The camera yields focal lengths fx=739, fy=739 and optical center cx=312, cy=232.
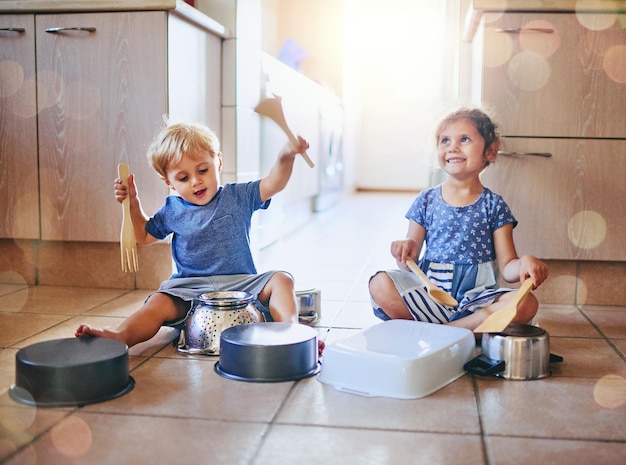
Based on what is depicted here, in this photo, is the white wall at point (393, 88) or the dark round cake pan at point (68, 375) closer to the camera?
the dark round cake pan at point (68, 375)

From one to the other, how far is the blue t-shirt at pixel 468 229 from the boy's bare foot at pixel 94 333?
0.72 metres

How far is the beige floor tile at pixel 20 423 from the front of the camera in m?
0.97

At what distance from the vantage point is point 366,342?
4.19 ft

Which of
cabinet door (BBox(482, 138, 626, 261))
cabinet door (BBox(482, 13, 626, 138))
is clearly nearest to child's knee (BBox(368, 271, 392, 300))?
cabinet door (BBox(482, 138, 626, 261))

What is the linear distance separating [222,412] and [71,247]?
1.21m

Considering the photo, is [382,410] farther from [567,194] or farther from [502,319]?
[567,194]

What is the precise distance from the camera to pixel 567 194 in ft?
6.24

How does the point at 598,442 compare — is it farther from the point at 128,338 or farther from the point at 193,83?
the point at 193,83

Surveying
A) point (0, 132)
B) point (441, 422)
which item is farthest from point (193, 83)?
point (441, 422)

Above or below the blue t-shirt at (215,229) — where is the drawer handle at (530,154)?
above

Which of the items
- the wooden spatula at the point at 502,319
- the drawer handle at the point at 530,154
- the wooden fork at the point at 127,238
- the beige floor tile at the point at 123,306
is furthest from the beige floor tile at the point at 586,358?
the beige floor tile at the point at 123,306

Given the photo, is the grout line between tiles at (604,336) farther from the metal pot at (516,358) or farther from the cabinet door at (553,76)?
the cabinet door at (553,76)

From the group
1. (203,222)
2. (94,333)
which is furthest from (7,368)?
(203,222)

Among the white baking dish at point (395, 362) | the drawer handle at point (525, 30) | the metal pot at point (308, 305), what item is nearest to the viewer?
the white baking dish at point (395, 362)
